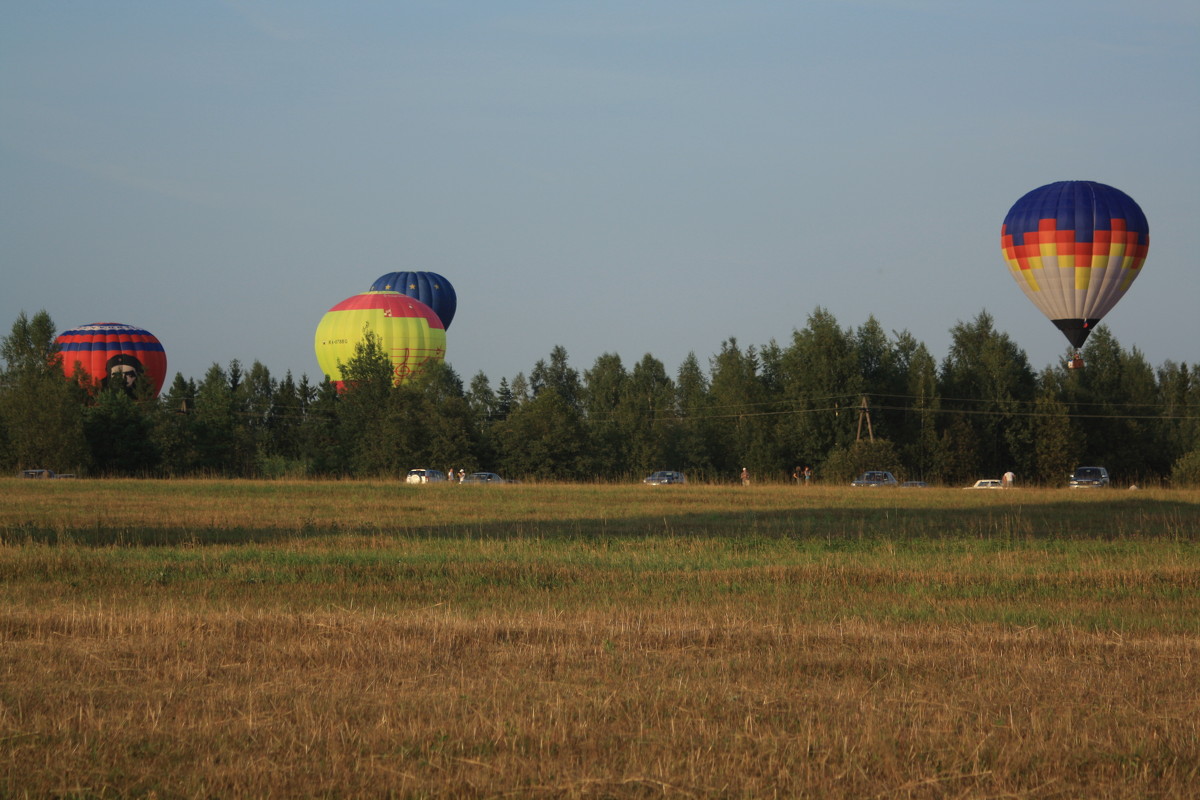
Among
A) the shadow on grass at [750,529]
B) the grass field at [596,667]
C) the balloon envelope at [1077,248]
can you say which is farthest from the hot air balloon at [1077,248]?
the grass field at [596,667]

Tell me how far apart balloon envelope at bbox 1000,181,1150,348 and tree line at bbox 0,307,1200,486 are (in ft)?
54.6

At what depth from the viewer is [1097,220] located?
4656cm

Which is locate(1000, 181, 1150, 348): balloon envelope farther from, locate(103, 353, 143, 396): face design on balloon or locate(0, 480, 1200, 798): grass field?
locate(103, 353, 143, 396): face design on balloon

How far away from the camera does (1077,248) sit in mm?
46875

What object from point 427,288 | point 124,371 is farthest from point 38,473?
point 427,288

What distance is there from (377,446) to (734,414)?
93.6 ft

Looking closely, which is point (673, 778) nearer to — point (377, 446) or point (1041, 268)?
point (1041, 268)

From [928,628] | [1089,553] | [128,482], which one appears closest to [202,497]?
[128,482]

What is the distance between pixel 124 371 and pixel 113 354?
1.58 metres

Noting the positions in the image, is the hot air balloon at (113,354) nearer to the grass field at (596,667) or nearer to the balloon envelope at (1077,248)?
the balloon envelope at (1077,248)

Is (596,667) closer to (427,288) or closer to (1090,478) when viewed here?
(1090,478)

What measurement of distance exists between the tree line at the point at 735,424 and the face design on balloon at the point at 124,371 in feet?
2.91

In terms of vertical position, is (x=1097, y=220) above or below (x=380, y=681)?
above

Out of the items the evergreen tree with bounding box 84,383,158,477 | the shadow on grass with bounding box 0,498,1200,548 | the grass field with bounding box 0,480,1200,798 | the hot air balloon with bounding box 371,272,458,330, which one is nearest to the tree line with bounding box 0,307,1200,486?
the evergreen tree with bounding box 84,383,158,477
